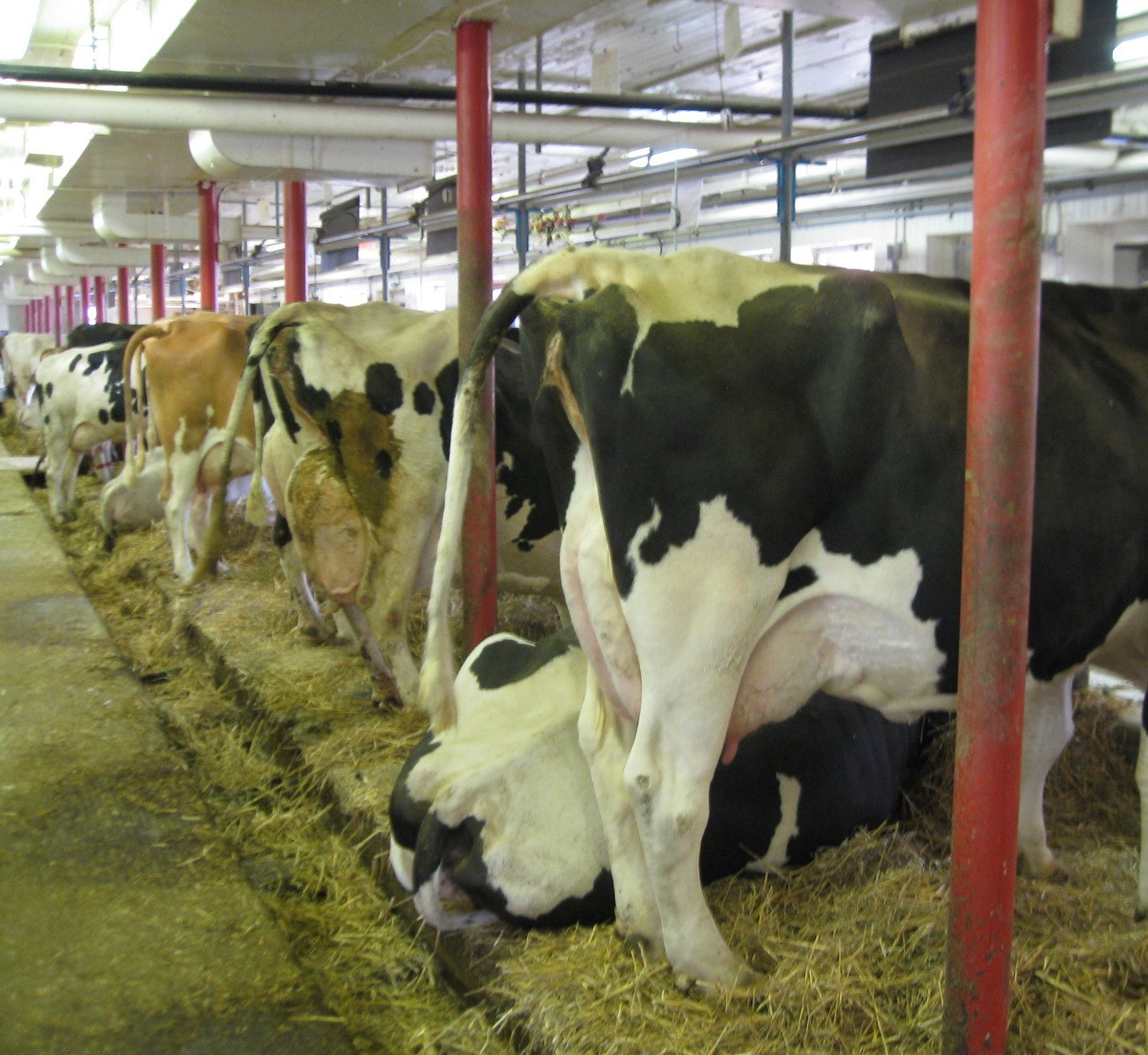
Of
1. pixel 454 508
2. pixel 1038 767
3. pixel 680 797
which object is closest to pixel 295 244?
pixel 454 508

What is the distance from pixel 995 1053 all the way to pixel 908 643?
78 cm

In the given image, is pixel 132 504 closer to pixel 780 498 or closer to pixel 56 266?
pixel 780 498

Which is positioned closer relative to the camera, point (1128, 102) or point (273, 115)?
point (1128, 102)

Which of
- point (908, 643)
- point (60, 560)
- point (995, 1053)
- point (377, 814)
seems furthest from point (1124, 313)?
point (60, 560)

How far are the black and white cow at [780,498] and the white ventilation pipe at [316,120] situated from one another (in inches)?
170

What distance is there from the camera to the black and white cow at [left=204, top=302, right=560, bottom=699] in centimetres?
462

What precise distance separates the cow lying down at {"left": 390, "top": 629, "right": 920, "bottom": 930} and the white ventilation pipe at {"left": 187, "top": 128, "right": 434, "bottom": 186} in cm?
489

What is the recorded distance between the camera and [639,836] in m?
2.72

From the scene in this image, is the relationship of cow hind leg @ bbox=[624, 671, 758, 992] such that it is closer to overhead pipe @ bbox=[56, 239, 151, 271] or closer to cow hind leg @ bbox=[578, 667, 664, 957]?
cow hind leg @ bbox=[578, 667, 664, 957]

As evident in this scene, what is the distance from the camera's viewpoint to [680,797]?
245 cm

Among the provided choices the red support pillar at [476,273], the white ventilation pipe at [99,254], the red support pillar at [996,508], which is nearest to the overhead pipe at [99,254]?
the white ventilation pipe at [99,254]

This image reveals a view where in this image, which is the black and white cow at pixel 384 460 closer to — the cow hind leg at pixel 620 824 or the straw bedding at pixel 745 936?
the straw bedding at pixel 745 936

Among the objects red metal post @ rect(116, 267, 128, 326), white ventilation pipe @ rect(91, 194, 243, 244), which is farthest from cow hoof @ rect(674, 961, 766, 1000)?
red metal post @ rect(116, 267, 128, 326)

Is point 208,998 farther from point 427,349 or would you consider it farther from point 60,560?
point 60,560
